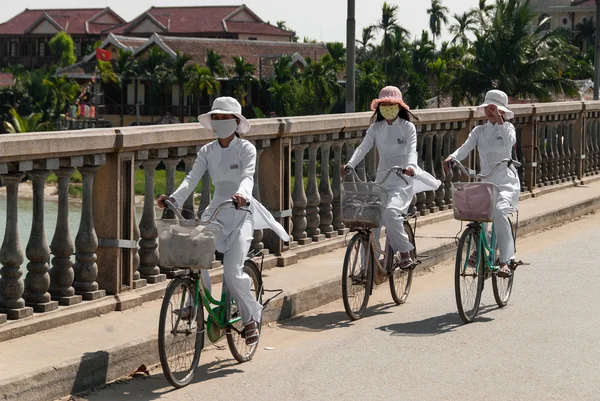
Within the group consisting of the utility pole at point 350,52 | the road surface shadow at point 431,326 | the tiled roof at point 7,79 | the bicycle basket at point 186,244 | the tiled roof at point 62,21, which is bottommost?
the road surface shadow at point 431,326

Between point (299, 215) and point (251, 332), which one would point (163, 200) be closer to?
point (251, 332)

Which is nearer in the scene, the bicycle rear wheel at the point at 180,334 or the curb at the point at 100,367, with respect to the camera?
the curb at the point at 100,367

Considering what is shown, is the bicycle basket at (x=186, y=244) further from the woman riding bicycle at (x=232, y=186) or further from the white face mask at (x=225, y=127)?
the white face mask at (x=225, y=127)

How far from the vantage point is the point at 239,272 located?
747 cm

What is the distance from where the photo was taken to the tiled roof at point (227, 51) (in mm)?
93250

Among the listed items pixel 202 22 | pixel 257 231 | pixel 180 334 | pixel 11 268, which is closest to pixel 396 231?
pixel 257 231

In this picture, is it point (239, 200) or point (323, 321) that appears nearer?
point (239, 200)

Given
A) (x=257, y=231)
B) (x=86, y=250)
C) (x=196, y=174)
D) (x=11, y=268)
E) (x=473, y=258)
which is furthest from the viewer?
(x=257, y=231)

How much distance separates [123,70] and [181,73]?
5.74 metres

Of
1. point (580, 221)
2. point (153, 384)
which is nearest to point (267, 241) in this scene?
point (153, 384)

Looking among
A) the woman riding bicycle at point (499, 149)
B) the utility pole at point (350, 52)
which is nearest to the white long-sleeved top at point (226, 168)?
the woman riding bicycle at point (499, 149)

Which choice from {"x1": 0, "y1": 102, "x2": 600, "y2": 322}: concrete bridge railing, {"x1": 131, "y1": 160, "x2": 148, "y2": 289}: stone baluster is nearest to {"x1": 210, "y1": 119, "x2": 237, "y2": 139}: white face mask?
{"x1": 0, "y1": 102, "x2": 600, "y2": 322}: concrete bridge railing

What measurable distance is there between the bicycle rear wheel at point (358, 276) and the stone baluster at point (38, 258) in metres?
2.26

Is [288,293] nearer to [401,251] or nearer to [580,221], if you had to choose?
[401,251]
